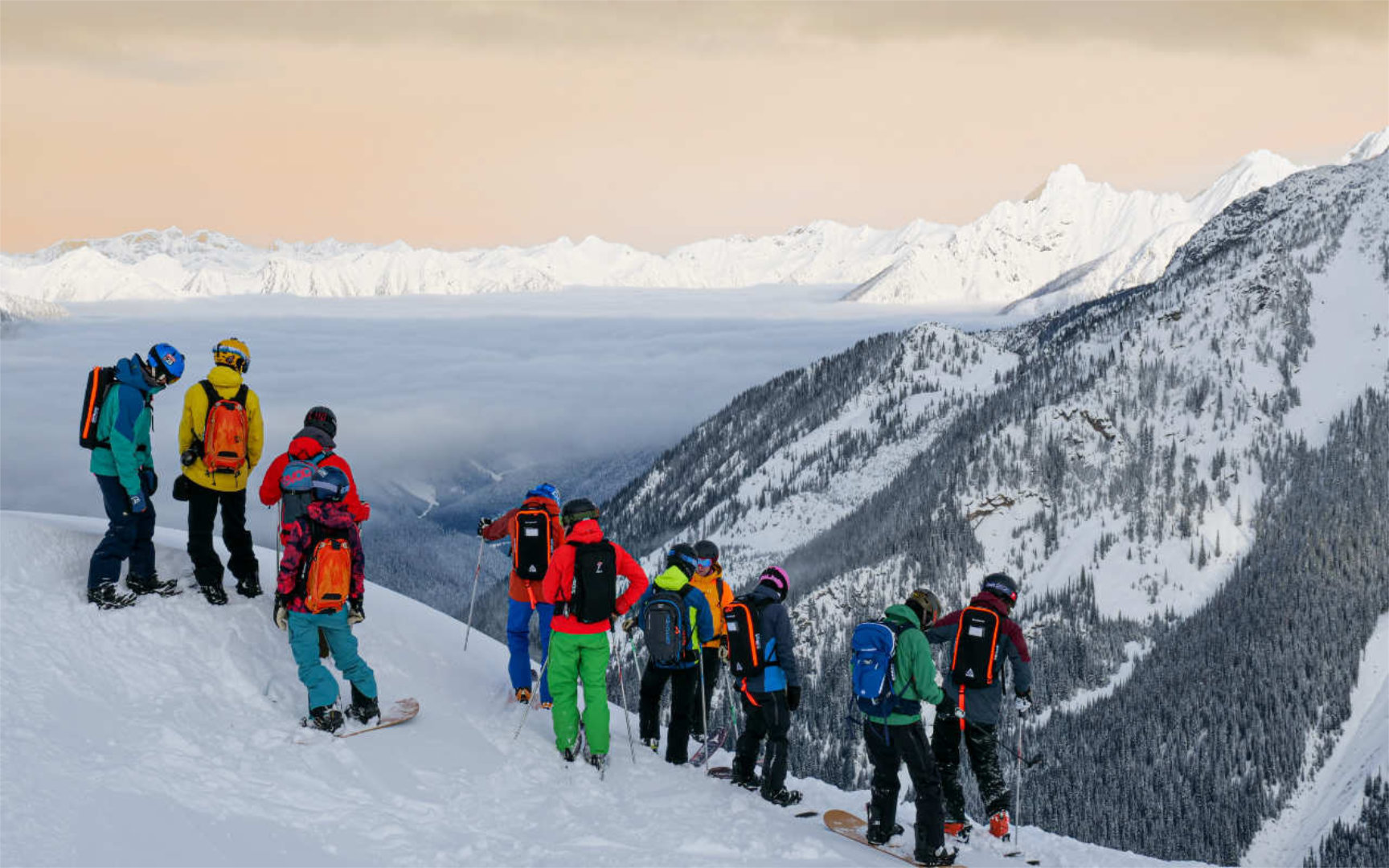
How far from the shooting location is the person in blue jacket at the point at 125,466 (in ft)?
43.3

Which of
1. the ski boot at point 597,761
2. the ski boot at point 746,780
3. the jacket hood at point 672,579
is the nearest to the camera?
the ski boot at point 597,761

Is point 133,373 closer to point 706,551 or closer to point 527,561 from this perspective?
Answer: point 527,561

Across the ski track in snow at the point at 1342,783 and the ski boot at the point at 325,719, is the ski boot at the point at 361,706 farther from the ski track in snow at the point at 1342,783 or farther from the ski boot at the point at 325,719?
the ski track in snow at the point at 1342,783

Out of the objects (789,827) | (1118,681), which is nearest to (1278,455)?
(1118,681)

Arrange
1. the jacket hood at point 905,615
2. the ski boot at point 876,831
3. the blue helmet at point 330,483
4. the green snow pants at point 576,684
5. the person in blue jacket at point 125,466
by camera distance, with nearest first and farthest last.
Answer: the blue helmet at point 330,483, the jacket hood at point 905,615, the ski boot at point 876,831, the green snow pants at point 576,684, the person in blue jacket at point 125,466

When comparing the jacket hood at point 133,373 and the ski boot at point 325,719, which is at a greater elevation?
the jacket hood at point 133,373

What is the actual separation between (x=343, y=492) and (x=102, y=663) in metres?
3.70

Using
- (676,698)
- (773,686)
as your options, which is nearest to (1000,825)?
(773,686)

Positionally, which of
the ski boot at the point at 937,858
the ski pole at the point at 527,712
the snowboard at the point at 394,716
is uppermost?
the snowboard at the point at 394,716

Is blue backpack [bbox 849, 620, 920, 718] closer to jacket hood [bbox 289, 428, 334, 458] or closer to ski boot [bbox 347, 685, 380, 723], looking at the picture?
ski boot [bbox 347, 685, 380, 723]

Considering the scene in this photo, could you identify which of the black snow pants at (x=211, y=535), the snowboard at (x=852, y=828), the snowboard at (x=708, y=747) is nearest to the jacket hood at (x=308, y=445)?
the black snow pants at (x=211, y=535)

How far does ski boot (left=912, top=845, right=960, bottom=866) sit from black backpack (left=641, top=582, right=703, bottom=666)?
13.7ft

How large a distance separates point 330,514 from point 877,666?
23.2 feet

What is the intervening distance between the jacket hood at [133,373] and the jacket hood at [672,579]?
7.44m
